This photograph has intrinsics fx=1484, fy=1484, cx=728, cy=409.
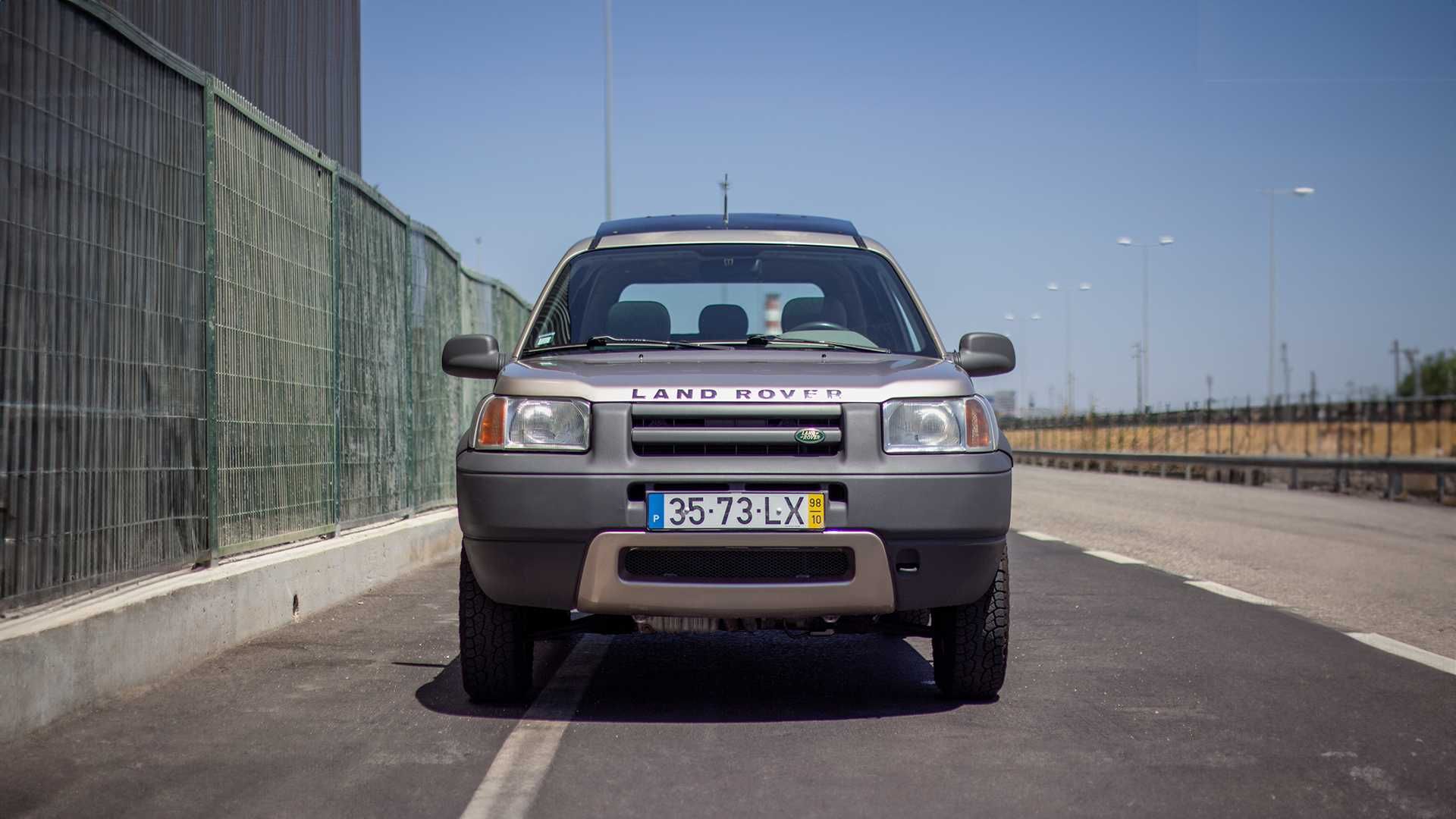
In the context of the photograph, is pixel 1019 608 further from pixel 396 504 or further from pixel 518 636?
pixel 396 504

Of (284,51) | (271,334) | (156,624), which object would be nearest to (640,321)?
(156,624)

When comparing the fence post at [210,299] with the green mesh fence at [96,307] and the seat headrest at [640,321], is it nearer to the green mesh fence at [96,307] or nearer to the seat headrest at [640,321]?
the green mesh fence at [96,307]

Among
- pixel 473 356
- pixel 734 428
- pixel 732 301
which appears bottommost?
pixel 734 428

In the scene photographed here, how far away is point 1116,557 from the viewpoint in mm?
11531

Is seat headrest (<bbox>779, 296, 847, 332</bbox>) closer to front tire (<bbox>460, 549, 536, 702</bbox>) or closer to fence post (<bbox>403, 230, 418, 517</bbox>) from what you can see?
front tire (<bbox>460, 549, 536, 702</bbox>)

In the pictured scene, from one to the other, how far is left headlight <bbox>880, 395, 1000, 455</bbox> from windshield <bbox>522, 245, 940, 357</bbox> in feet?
2.81

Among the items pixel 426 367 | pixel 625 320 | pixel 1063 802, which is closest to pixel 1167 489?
pixel 426 367

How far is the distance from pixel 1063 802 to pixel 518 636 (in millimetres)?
2153

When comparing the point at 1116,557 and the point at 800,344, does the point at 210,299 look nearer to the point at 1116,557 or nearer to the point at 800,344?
the point at 800,344

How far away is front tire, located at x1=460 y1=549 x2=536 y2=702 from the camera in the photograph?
5.28 metres

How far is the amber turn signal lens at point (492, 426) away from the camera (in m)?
5.10

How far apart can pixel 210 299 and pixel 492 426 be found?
2.46 meters

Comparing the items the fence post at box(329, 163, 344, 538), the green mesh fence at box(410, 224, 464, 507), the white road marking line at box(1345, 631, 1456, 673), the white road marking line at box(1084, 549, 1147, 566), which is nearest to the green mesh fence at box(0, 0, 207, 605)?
the fence post at box(329, 163, 344, 538)

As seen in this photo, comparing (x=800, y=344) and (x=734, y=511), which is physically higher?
(x=800, y=344)
